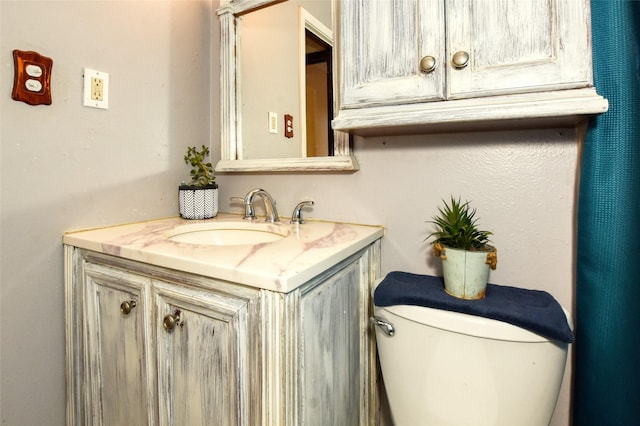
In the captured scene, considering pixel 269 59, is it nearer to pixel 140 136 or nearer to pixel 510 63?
pixel 140 136

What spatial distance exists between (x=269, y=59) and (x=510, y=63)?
34.4 inches

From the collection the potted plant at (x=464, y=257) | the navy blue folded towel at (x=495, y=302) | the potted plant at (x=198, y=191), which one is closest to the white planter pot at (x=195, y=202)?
the potted plant at (x=198, y=191)

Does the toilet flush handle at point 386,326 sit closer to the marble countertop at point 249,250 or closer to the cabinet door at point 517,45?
the marble countertop at point 249,250

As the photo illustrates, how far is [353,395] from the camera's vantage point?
883mm

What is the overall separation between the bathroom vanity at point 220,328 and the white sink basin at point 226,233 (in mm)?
62

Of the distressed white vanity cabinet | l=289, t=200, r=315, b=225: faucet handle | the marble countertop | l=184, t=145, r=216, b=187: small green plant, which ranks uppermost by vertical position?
the distressed white vanity cabinet

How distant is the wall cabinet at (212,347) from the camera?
23.9 inches

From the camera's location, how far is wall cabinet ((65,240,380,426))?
606 millimetres

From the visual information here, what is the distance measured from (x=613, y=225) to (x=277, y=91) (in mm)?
1067

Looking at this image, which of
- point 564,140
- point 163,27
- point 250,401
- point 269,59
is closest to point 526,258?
point 564,140

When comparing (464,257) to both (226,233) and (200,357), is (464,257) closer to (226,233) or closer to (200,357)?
(200,357)

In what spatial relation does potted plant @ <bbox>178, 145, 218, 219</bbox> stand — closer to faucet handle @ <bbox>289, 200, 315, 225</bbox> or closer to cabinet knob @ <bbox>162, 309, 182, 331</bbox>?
faucet handle @ <bbox>289, 200, 315, 225</bbox>

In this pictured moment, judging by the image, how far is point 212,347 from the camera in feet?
2.20

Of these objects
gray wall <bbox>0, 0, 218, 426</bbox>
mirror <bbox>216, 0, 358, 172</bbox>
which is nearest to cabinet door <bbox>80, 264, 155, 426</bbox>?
gray wall <bbox>0, 0, 218, 426</bbox>
